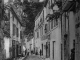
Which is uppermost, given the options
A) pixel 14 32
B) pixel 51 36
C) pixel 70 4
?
pixel 70 4

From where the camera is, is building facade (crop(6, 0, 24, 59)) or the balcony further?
building facade (crop(6, 0, 24, 59))

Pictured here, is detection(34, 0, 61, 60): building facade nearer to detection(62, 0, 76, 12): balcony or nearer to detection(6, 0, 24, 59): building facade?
detection(6, 0, 24, 59): building facade

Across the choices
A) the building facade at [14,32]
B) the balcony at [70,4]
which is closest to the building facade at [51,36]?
the building facade at [14,32]

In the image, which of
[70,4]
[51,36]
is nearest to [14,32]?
[51,36]

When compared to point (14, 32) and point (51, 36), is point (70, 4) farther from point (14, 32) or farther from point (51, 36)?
point (14, 32)

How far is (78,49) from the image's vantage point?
11.0 metres

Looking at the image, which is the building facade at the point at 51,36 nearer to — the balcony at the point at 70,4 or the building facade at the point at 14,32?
the building facade at the point at 14,32

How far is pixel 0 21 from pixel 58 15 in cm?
718

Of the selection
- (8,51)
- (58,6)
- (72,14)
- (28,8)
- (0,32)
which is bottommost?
(8,51)

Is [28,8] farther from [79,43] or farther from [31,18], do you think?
[79,43]

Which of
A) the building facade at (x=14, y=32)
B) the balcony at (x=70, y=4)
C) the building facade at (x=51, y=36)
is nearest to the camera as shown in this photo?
the balcony at (x=70, y=4)

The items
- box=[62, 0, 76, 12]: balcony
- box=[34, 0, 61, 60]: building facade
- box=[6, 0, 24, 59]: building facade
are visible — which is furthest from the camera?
Result: box=[6, 0, 24, 59]: building facade

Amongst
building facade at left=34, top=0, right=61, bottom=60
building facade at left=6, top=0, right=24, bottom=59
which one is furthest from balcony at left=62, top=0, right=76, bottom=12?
building facade at left=6, top=0, right=24, bottom=59

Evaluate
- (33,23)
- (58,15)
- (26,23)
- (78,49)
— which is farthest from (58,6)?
(33,23)
